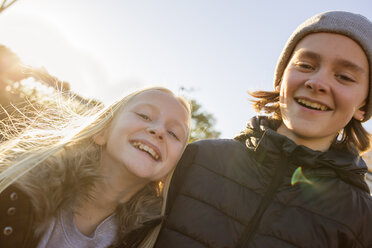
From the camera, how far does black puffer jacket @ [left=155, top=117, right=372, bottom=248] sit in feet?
5.84

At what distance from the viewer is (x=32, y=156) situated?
6.35 ft

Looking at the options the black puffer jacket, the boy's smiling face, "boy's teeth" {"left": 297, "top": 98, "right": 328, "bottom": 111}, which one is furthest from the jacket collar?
"boy's teeth" {"left": 297, "top": 98, "right": 328, "bottom": 111}

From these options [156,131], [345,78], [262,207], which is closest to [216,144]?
[156,131]

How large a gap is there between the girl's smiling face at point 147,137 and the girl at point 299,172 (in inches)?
5.2

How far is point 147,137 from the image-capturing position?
6.82 feet

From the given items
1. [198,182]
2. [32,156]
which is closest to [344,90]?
[198,182]

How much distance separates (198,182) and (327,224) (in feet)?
2.69

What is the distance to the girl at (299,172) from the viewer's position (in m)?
1.80

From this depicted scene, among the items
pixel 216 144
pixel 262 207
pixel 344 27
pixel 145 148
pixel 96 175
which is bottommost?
pixel 96 175

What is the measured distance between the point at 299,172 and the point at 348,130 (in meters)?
0.73

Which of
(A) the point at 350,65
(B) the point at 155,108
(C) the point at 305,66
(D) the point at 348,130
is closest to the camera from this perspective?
(A) the point at 350,65

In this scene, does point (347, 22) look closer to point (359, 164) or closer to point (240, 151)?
point (359, 164)

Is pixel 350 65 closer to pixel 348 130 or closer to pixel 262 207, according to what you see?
pixel 348 130

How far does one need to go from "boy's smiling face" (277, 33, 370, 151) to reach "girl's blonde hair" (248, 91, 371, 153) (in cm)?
25
